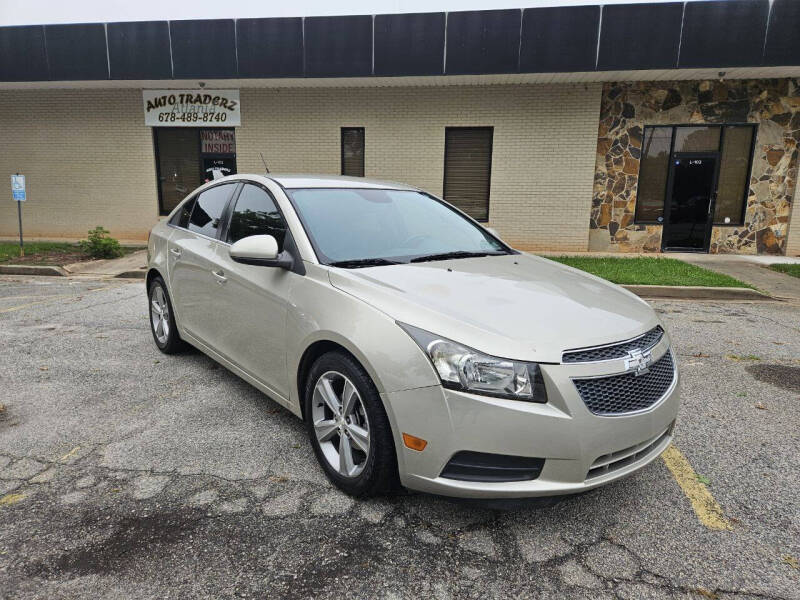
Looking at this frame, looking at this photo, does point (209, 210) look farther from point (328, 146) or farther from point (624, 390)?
point (328, 146)

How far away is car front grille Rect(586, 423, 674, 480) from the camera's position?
7.64 feet

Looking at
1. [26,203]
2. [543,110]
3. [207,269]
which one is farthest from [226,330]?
[26,203]

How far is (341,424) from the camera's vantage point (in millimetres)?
Answer: 2758

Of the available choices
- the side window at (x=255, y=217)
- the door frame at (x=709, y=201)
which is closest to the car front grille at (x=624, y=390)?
the side window at (x=255, y=217)

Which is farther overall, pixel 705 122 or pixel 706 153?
pixel 706 153

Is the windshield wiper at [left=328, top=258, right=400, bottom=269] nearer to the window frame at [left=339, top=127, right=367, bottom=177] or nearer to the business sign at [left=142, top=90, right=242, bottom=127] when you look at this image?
the window frame at [left=339, top=127, right=367, bottom=177]

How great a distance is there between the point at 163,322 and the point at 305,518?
10.2 feet

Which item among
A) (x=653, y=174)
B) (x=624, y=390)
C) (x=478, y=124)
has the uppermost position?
(x=478, y=124)

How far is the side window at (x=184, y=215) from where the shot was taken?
4711 millimetres

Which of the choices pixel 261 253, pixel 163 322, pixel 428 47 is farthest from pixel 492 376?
pixel 428 47

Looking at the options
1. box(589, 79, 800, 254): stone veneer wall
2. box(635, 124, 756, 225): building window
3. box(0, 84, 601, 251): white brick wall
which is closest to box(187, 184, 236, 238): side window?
box(0, 84, 601, 251): white brick wall

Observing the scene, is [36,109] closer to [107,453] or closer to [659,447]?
[107,453]

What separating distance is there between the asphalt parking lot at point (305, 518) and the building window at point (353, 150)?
1058 centimetres

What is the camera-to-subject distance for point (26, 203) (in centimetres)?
1506
